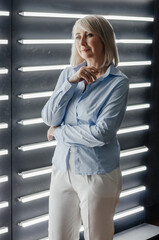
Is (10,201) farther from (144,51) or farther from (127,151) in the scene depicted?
(144,51)

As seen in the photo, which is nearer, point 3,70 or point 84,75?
point 84,75

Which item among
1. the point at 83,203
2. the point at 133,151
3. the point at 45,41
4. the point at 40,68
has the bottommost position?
the point at 133,151

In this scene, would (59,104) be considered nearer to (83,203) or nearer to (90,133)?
(90,133)

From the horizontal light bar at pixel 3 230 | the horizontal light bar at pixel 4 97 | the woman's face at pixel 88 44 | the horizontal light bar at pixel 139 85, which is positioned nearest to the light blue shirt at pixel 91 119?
the woman's face at pixel 88 44

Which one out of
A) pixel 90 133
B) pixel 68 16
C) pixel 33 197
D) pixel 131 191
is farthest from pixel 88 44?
pixel 131 191

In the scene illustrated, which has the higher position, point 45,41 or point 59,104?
point 45,41

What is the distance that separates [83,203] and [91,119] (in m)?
0.44

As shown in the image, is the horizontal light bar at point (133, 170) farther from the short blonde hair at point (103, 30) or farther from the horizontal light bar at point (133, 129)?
the short blonde hair at point (103, 30)

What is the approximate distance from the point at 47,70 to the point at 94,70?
68 centimetres

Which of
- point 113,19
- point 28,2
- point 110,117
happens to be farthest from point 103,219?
point 113,19

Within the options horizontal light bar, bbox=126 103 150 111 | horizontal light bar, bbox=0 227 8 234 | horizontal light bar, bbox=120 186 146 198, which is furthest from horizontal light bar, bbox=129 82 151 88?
horizontal light bar, bbox=0 227 8 234

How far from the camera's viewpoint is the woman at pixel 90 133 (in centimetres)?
253

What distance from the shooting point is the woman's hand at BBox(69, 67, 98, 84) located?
2.52 meters

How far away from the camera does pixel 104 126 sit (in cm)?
249
